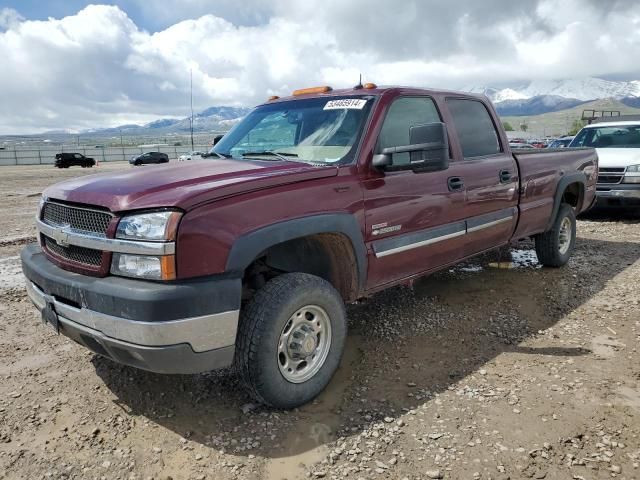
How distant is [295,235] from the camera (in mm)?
2902

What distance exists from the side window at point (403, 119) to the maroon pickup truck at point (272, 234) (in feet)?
0.04

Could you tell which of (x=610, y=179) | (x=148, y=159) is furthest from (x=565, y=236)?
(x=148, y=159)

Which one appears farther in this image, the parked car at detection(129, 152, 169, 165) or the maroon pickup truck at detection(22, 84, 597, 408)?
the parked car at detection(129, 152, 169, 165)

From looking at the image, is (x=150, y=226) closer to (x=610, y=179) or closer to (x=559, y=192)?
(x=559, y=192)

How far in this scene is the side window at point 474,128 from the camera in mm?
4406

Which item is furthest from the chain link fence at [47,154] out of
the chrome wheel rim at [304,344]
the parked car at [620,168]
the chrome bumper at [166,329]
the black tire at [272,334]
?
the chrome bumper at [166,329]

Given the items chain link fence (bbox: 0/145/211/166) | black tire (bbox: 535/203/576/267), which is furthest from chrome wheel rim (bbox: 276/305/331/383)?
chain link fence (bbox: 0/145/211/166)

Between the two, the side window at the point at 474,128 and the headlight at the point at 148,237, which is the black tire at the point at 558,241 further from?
the headlight at the point at 148,237

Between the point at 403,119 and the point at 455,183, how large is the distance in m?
0.69

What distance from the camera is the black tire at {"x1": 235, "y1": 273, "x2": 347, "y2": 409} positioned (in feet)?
9.15

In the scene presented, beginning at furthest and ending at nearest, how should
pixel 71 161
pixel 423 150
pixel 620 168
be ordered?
pixel 71 161
pixel 620 168
pixel 423 150

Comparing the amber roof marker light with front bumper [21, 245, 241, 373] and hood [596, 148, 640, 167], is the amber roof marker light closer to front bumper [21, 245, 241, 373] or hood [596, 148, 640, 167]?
front bumper [21, 245, 241, 373]

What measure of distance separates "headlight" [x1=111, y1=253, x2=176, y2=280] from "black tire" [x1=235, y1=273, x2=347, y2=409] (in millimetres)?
543

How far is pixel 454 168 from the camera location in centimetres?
412
